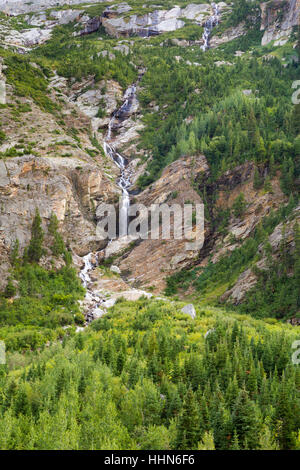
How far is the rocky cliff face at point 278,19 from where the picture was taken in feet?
385

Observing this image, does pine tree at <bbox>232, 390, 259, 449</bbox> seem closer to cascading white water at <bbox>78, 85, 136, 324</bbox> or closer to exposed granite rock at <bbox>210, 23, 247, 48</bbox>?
cascading white water at <bbox>78, 85, 136, 324</bbox>

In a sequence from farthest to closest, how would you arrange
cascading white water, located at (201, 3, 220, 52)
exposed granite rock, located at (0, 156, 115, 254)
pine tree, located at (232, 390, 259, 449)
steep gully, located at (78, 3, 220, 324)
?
cascading white water, located at (201, 3, 220, 52) → exposed granite rock, located at (0, 156, 115, 254) → steep gully, located at (78, 3, 220, 324) → pine tree, located at (232, 390, 259, 449)

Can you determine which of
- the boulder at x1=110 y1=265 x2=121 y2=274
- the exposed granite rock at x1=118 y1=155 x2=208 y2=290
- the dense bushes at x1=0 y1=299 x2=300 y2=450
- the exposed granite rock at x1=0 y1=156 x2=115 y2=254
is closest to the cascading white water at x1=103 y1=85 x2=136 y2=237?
the exposed granite rock at x1=118 y1=155 x2=208 y2=290

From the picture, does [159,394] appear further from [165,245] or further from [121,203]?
[121,203]

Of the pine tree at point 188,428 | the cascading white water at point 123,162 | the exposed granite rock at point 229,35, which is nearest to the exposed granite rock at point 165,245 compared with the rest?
the cascading white water at point 123,162

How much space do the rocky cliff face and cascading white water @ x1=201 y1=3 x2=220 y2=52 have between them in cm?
2146

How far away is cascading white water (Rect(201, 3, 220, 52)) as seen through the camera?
143400 mm

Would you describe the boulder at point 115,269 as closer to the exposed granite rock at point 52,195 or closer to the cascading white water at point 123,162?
the exposed granite rock at point 52,195

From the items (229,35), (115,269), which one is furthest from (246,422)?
(229,35)

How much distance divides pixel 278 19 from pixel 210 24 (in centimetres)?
4264

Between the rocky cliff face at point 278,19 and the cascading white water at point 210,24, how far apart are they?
2146cm

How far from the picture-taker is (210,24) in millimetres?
159375
